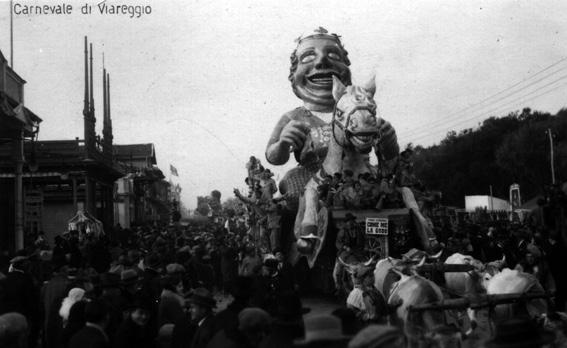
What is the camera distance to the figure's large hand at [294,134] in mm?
15406

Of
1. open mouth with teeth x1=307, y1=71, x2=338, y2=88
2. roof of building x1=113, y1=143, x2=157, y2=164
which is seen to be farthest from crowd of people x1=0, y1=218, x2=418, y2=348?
roof of building x1=113, y1=143, x2=157, y2=164

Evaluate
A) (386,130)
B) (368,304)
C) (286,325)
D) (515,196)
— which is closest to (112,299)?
(368,304)

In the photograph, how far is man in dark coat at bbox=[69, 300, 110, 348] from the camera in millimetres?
5464

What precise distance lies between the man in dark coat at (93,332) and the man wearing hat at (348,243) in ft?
20.9

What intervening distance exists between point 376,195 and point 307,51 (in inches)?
199

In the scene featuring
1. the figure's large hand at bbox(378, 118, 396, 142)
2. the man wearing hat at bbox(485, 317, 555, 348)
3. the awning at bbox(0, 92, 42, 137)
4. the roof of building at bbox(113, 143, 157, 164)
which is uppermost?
the roof of building at bbox(113, 143, 157, 164)

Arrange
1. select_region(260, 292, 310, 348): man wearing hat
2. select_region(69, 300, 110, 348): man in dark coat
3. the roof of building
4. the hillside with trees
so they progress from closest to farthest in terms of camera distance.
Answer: select_region(260, 292, 310, 348): man wearing hat
select_region(69, 300, 110, 348): man in dark coat
the hillside with trees
the roof of building

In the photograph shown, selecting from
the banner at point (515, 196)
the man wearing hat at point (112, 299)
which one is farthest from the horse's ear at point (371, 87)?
the banner at point (515, 196)

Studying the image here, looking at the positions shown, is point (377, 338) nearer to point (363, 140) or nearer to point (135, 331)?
point (135, 331)

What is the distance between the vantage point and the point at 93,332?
5.59m

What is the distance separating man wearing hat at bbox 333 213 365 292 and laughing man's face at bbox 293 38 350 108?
494cm

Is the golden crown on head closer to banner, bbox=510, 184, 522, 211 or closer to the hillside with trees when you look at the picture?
banner, bbox=510, 184, 522, 211

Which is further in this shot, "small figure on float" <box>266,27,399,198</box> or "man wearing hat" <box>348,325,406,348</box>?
"small figure on float" <box>266,27,399,198</box>

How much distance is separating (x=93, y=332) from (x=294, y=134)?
1020 cm
